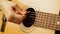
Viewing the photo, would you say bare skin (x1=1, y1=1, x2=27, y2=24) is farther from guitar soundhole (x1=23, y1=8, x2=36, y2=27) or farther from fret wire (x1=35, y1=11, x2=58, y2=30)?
fret wire (x1=35, y1=11, x2=58, y2=30)

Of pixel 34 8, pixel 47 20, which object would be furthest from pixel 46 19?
pixel 34 8

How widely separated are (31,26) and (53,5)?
249 millimetres

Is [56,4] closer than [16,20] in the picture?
Yes

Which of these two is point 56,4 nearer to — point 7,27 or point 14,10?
point 14,10

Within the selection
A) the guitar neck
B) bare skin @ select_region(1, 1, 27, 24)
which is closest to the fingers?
bare skin @ select_region(1, 1, 27, 24)

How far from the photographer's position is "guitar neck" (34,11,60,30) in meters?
0.93

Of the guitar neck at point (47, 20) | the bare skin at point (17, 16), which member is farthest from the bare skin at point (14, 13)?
the guitar neck at point (47, 20)

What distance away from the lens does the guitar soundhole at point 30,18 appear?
1.04 metres

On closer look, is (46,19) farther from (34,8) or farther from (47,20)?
(34,8)

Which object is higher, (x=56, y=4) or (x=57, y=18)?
(x=56, y=4)

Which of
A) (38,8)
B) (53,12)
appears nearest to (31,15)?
(38,8)

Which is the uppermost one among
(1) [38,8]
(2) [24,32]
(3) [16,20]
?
(1) [38,8]

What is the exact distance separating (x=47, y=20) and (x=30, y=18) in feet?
0.52

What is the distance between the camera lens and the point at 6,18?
1088mm
